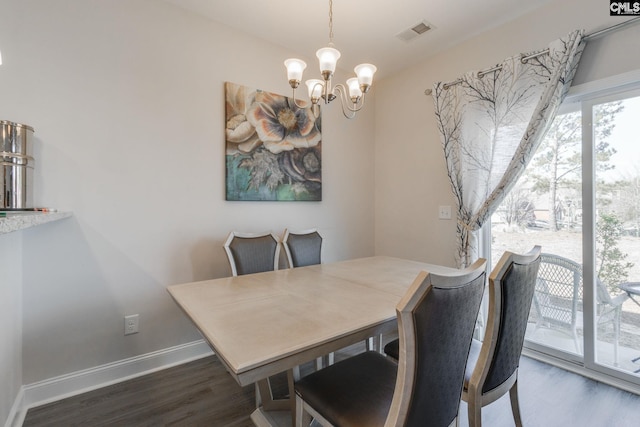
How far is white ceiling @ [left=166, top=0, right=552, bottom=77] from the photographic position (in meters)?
2.21

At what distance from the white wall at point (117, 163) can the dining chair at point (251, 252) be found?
403mm

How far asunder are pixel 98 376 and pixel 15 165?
1395 millimetres

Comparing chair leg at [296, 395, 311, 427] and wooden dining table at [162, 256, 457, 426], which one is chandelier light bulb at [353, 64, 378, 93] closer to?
wooden dining table at [162, 256, 457, 426]

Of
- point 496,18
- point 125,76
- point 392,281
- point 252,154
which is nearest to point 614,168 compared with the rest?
point 496,18

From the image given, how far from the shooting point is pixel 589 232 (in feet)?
6.88

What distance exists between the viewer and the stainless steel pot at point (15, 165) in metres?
1.50

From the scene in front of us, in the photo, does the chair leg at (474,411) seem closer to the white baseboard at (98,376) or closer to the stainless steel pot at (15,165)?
the white baseboard at (98,376)

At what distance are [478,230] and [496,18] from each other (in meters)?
1.73

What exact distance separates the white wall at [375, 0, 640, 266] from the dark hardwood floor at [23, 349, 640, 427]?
3.97 ft

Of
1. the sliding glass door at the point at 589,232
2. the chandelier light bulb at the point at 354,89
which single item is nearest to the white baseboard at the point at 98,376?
the chandelier light bulb at the point at 354,89

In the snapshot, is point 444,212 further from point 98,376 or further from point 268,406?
point 98,376

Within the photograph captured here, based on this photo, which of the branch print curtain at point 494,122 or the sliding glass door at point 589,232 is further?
the branch print curtain at point 494,122

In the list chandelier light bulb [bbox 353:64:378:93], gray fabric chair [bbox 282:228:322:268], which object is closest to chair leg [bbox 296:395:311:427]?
gray fabric chair [bbox 282:228:322:268]

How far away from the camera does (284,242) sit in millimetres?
2332
